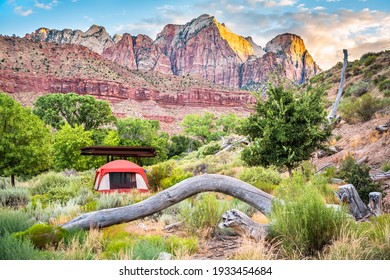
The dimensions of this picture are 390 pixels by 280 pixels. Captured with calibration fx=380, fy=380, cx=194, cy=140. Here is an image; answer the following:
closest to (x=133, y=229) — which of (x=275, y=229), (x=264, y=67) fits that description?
(x=275, y=229)

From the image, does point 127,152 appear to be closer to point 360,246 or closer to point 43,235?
point 43,235

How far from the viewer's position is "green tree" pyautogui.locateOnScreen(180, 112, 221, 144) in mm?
38312

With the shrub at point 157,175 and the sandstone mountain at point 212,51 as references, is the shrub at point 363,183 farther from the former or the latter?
the shrub at point 157,175

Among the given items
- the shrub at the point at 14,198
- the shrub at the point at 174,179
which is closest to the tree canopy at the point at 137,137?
the shrub at the point at 174,179

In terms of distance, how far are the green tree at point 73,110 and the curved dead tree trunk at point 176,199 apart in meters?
24.6

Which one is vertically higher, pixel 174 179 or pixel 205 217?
pixel 205 217

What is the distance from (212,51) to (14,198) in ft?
24.2

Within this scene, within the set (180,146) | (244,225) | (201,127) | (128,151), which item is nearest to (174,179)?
(128,151)

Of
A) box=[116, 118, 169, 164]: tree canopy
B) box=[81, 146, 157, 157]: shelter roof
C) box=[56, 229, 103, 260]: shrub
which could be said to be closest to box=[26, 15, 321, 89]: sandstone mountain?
box=[81, 146, 157, 157]: shelter roof

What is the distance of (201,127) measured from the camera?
39562mm

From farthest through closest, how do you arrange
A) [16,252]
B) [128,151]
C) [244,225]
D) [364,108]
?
[364,108] < [128,151] < [244,225] < [16,252]

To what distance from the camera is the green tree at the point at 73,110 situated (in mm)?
29528

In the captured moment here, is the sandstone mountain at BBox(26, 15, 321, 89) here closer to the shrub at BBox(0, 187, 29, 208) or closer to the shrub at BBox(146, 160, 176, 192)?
the shrub at BBox(146, 160, 176, 192)

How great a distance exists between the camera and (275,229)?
4.41m
